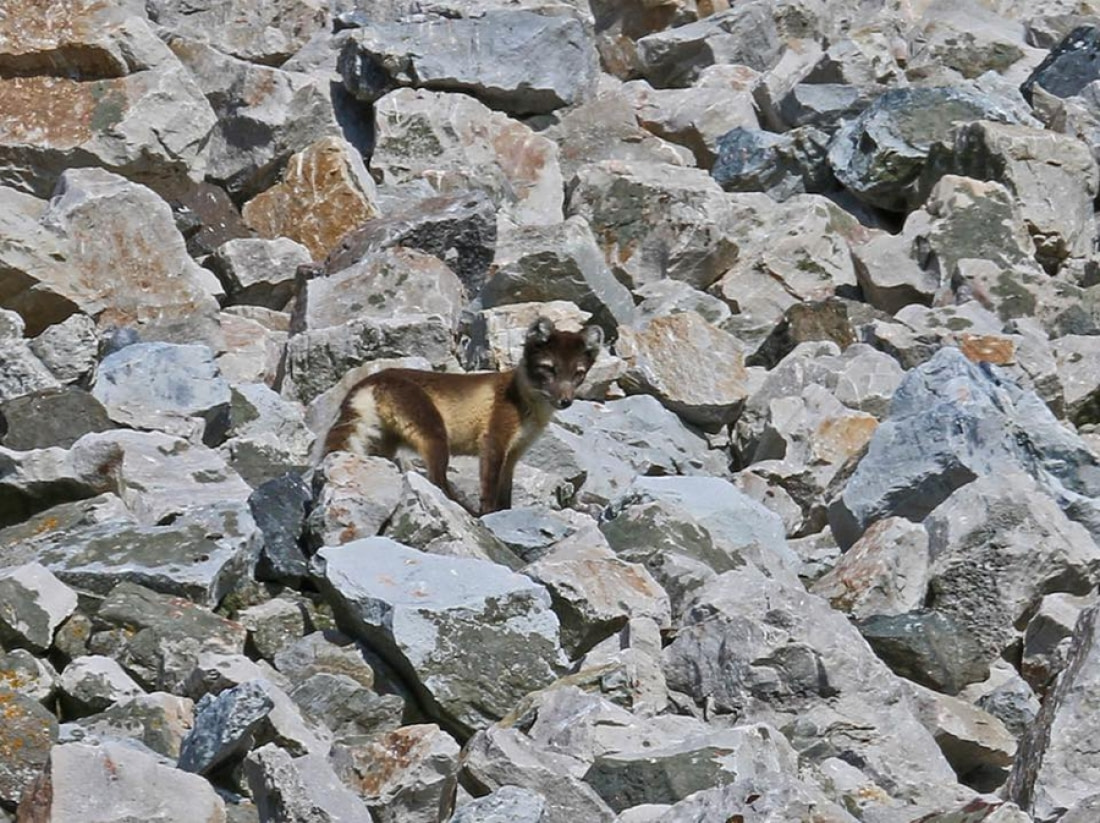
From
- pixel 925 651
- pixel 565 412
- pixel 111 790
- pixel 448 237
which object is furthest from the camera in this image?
pixel 448 237

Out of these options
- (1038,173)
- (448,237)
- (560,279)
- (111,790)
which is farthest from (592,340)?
(111,790)

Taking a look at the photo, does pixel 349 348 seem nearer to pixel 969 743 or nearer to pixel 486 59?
pixel 486 59

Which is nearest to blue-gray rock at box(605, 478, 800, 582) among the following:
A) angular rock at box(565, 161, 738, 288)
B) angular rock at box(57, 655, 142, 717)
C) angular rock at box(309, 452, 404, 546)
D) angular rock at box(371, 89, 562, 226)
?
angular rock at box(309, 452, 404, 546)

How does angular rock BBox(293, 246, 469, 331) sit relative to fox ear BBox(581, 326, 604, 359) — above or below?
below

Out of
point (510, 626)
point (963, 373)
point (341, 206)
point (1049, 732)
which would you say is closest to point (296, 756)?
point (510, 626)

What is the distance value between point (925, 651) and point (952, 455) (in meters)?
1.63

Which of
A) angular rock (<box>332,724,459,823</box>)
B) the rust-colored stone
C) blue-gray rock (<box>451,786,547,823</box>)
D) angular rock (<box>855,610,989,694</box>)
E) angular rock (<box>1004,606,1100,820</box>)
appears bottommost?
the rust-colored stone

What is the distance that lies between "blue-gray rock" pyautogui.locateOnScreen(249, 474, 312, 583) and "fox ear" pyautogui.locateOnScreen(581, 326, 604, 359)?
2.47 metres

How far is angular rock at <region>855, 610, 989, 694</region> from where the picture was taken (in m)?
8.62

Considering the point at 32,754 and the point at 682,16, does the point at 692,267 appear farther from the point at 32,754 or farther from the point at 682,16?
the point at 32,754

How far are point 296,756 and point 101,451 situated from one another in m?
2.70

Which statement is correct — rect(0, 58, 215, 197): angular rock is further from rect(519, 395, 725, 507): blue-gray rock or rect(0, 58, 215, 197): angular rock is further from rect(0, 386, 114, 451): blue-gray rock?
rect(0, 386, 114, 451): blue-gray rock

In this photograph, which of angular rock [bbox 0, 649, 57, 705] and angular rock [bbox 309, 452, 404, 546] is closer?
angular rock [bbox 0, 649, 57, 705]

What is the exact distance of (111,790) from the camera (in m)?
6.28
